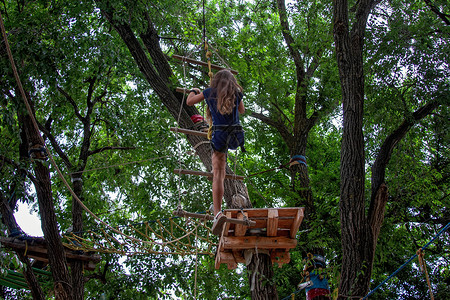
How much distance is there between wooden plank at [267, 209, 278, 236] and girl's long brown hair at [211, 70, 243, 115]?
1.06m

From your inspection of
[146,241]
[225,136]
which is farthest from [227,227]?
[146,241]

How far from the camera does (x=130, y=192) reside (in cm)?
1019

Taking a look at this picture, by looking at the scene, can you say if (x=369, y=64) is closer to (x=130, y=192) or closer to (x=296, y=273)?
(x=296, y=273)

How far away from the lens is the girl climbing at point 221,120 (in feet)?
14.1

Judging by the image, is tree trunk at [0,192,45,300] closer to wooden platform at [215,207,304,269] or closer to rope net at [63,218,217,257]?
rope net at [63,218,217,257]

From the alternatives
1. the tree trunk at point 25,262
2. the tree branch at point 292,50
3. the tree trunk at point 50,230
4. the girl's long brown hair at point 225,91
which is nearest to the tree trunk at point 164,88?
the girl's long brown hair at point 225,91

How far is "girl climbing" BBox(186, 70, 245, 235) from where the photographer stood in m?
4.31

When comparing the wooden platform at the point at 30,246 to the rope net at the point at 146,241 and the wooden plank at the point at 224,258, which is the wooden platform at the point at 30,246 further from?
the wooden plank at the point at 224,258

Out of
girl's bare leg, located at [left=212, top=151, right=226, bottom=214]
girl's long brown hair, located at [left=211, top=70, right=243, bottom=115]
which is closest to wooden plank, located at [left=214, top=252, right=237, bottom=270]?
girl's bare leg, located at [left=212, top=151, right=226, bottom=214]

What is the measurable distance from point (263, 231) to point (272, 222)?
0.96 ft

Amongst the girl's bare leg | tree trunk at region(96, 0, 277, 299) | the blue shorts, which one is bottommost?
the girl's bare leg

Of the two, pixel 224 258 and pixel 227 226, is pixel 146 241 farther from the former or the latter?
pixel 227 226

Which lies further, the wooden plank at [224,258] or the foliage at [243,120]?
the foliage at [243,120]

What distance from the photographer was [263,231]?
4852 millimetres
